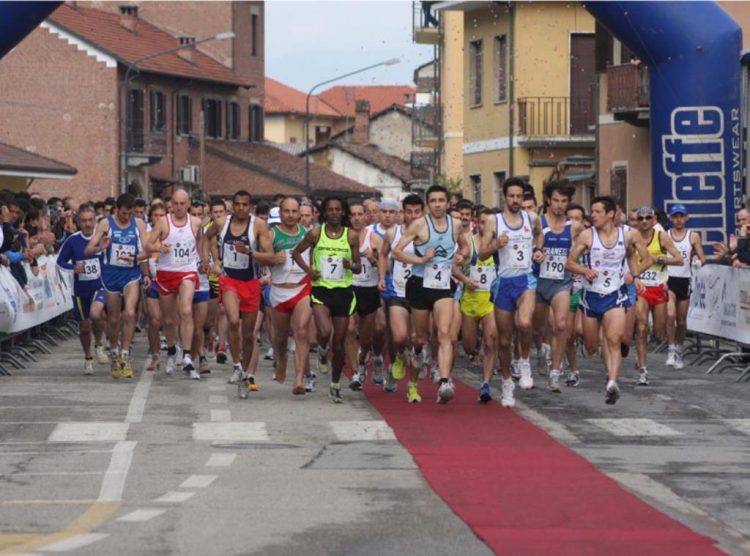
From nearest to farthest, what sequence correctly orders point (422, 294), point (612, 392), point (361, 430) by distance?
point (361, 430)
point (612, 392)
point (422, 294)

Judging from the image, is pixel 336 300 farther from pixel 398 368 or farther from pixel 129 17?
pixel 129 17

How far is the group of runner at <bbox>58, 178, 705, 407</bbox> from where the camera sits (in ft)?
58.3

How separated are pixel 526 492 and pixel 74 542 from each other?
314cm

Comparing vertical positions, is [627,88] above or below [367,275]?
above

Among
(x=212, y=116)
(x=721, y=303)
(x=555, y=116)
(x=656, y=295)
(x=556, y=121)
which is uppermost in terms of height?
(x=212, y=116)

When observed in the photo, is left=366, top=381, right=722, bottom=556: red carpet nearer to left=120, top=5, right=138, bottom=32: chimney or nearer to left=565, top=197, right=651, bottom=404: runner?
left=565, top=197, right=651, bottom=404: runner

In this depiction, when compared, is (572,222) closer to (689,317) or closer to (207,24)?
(689,317)

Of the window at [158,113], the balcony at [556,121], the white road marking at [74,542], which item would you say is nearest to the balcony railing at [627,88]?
the balcony at [556,121]

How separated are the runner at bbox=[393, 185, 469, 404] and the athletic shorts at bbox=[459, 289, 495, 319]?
844 millimetres

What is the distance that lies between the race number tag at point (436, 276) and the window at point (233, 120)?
7310 cm

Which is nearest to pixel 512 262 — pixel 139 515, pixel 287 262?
pixel 287 262

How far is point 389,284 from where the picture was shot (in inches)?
749

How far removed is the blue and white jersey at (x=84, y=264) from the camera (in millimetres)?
22172

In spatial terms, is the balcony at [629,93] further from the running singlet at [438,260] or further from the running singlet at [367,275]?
the running singlet at [438,260]
